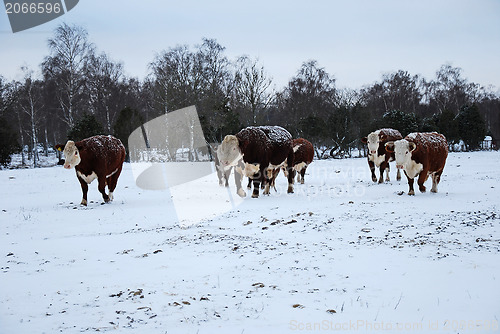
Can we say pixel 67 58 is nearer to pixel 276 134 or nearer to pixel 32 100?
pixel 32 100

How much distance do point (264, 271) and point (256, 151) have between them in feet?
21.7

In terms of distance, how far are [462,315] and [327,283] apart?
117 centimetres

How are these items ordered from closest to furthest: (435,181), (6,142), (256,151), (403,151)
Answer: (403,151), (435,181), (256,151), (6,142)

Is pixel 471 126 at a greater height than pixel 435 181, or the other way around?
pixel 471 126

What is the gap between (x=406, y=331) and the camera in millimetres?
2746

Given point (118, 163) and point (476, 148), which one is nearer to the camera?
point (118, 163)

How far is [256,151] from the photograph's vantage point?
10492 millimetres

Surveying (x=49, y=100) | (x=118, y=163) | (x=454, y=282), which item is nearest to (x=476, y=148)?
(x=118, y=163)

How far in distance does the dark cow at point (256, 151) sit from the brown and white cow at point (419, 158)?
322 cm

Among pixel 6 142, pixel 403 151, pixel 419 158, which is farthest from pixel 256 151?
pixel 6 142

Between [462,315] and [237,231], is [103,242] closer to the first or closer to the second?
[237,231]

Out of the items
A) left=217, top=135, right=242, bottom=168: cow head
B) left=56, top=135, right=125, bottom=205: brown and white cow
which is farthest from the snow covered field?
left=217, top=135, right=242, bottom=168: cow head

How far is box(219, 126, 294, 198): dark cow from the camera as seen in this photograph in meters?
10.2

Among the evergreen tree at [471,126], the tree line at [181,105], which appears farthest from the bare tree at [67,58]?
the evergreen tree at [471,126]
